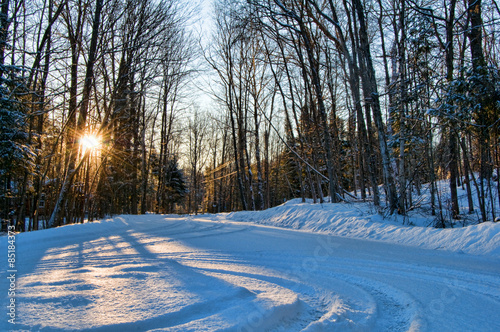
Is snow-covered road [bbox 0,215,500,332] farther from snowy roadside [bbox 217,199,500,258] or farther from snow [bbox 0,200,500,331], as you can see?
snowy roadside [bbox 217,199,500,258]

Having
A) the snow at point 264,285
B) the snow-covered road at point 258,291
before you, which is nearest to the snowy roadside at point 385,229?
the snow at point 264,285

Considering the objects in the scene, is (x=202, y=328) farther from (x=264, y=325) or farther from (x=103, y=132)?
(x=103, y=132)

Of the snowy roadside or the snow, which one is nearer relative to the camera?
the snow

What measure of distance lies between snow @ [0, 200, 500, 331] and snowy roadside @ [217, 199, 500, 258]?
0.03 m

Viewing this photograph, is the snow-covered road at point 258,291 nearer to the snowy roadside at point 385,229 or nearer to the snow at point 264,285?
the snow at point 264,285

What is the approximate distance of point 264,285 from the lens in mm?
2105

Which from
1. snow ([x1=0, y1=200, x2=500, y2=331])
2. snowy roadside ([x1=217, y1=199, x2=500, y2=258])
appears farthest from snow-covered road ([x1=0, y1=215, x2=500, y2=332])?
snowy roadside ([x1=217, y1=199, x2=500, y2=258])

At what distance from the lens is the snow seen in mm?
1493

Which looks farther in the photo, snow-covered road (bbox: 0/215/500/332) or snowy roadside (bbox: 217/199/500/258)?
snowy roadside (bbox: 217/199/500/258)

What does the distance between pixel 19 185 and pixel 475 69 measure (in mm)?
13381

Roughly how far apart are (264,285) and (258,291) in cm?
18

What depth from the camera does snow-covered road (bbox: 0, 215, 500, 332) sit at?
1.48 meters

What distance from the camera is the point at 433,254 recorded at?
3340mm

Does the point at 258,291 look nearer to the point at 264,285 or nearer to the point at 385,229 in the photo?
the point at 264,285
